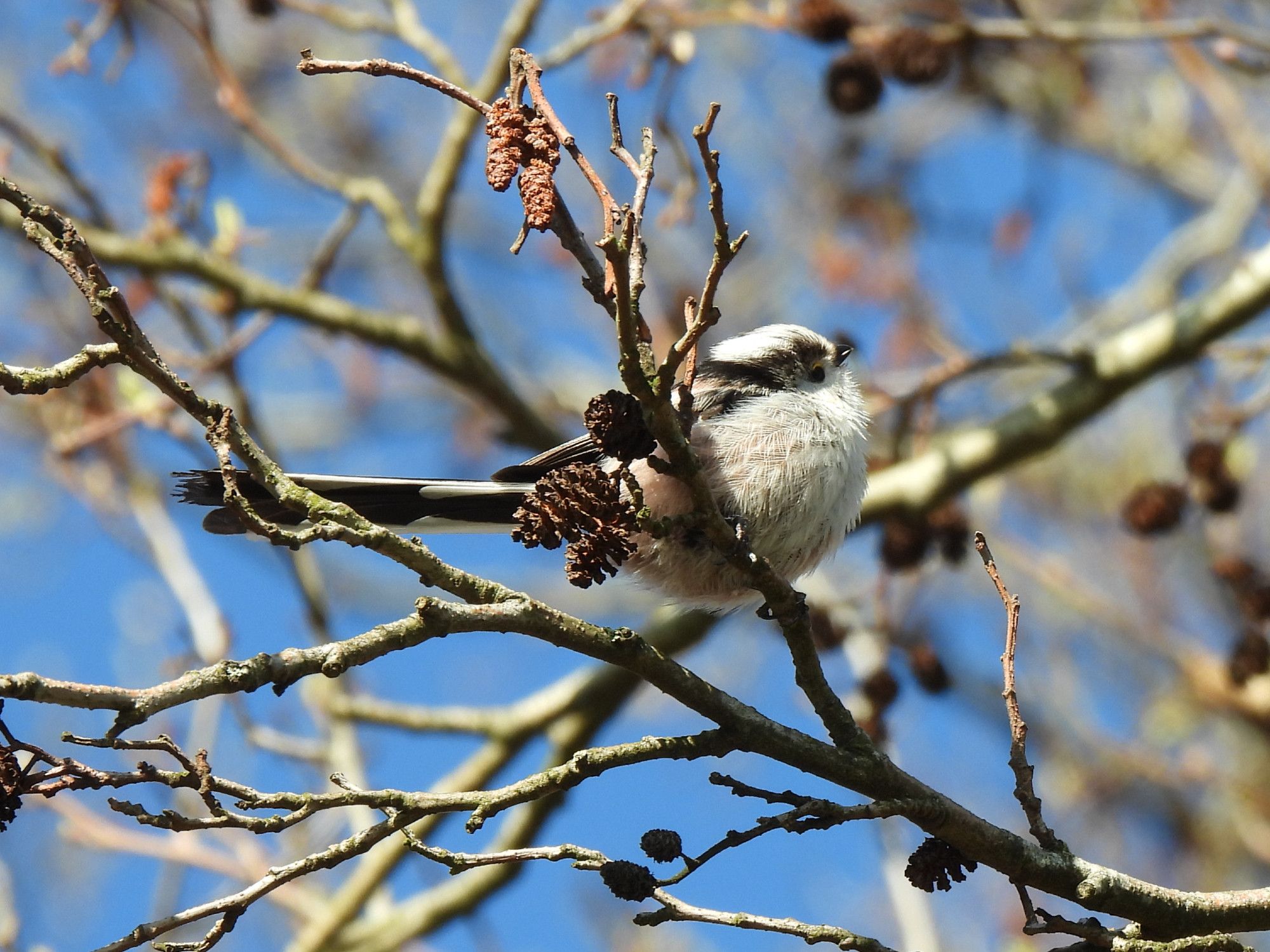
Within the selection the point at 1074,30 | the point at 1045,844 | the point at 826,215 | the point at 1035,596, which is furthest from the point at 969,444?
the point at 826,215

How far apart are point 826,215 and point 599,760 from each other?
23.4 feet

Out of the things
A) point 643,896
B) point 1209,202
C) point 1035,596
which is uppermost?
point 1209,202

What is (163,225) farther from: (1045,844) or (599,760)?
(1045,844)

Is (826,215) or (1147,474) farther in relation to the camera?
(826,215)

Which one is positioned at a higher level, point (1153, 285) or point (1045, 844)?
point (1153, 285)

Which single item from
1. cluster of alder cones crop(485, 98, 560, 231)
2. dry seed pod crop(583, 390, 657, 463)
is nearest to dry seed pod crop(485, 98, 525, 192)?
cluster of alder cones crop(485, 98, 560, 231)

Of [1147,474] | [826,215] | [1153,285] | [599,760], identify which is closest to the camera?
[599,760]

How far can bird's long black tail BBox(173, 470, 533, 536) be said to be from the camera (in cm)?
311

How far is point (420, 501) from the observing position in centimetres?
349

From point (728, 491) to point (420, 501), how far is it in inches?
32.7

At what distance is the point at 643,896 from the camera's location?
2.20m

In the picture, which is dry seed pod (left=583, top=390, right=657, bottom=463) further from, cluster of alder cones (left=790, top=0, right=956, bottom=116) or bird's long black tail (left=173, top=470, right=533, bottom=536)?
cluster of alder cones (left=790, top=0, right=956, bottom=116)

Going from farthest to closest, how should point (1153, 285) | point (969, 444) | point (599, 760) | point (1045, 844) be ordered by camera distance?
point (1153, 285), point (969, 444), point (1045, 844), point (599, 760)

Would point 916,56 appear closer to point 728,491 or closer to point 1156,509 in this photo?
point 1156,509
